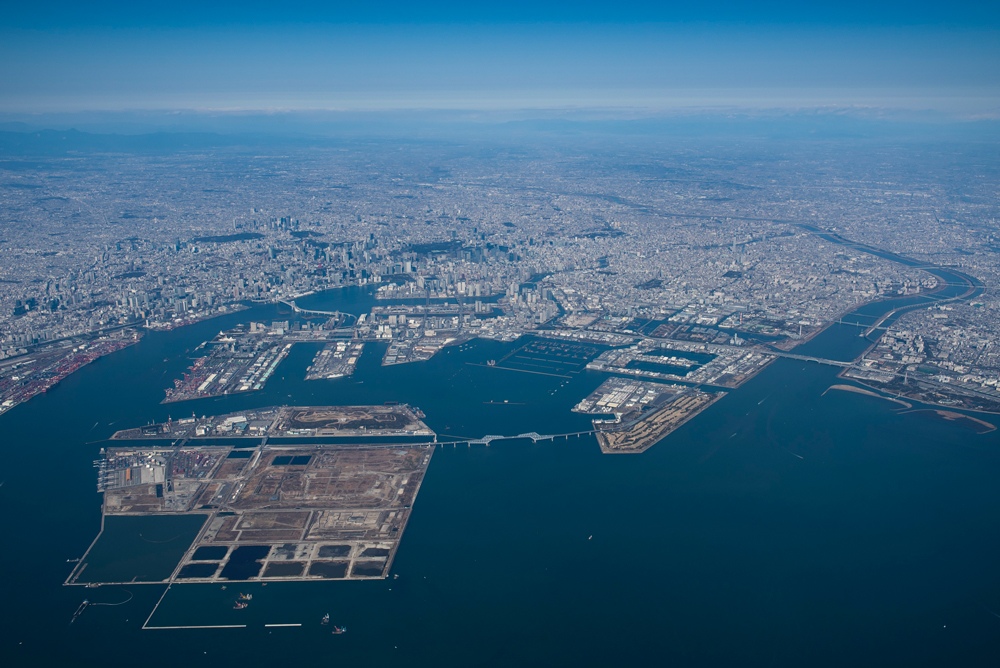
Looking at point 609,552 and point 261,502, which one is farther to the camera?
point 261,502

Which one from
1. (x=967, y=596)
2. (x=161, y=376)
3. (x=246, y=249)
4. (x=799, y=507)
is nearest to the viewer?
(x=967, y=596)

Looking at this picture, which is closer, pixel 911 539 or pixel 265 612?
pixel 265 612

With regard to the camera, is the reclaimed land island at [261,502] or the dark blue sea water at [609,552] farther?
the reclaimed land island at [261,502]

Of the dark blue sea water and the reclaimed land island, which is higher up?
the reclaimed land island

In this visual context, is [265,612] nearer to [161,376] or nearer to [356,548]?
[356,548]

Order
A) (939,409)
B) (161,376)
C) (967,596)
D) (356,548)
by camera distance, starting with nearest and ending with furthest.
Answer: (967,596) → (356,548) → (939,409) → (161,376)

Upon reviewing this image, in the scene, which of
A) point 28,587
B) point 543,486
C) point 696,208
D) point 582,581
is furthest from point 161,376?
point 696,208

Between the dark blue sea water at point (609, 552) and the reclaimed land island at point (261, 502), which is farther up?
the reclaimed land island at point (261, 502)

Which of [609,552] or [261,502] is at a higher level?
[261,502]
